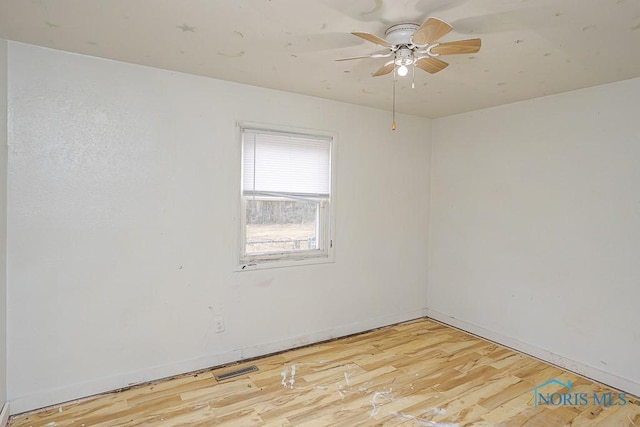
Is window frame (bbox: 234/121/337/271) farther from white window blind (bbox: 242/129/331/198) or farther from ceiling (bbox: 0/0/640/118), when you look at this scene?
ceiling (bbox: 0/0/640/118)

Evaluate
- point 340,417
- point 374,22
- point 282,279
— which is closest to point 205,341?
point 282,279

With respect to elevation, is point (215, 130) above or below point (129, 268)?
above

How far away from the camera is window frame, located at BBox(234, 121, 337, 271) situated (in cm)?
319

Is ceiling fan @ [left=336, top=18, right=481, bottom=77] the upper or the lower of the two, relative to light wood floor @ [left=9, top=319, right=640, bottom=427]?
upper

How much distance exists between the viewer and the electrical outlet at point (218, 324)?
10.2 ft

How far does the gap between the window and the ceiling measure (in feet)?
1.81

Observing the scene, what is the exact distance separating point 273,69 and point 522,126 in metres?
2.42

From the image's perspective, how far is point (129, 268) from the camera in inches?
108

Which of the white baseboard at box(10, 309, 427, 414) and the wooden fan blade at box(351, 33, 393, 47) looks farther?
the white baseboard at box(10, 309, 427, 414)

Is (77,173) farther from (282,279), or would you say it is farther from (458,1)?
(458,1)

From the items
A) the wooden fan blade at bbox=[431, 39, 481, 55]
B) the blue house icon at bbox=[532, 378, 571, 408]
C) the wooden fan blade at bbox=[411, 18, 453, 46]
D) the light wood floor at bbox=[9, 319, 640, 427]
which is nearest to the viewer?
the wooden fan blade at bbox=[411, 18, 453, 46]

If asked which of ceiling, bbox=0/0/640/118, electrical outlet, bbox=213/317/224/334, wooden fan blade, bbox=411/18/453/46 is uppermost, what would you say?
ceiling, bbox=0/0/640/118

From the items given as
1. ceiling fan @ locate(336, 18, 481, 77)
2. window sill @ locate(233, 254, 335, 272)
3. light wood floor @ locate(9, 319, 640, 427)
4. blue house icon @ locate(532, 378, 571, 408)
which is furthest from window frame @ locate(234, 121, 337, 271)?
blue house icon @ locate(532, 378, 571, 408)

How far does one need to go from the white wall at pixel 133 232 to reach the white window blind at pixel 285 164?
15 centimetres
